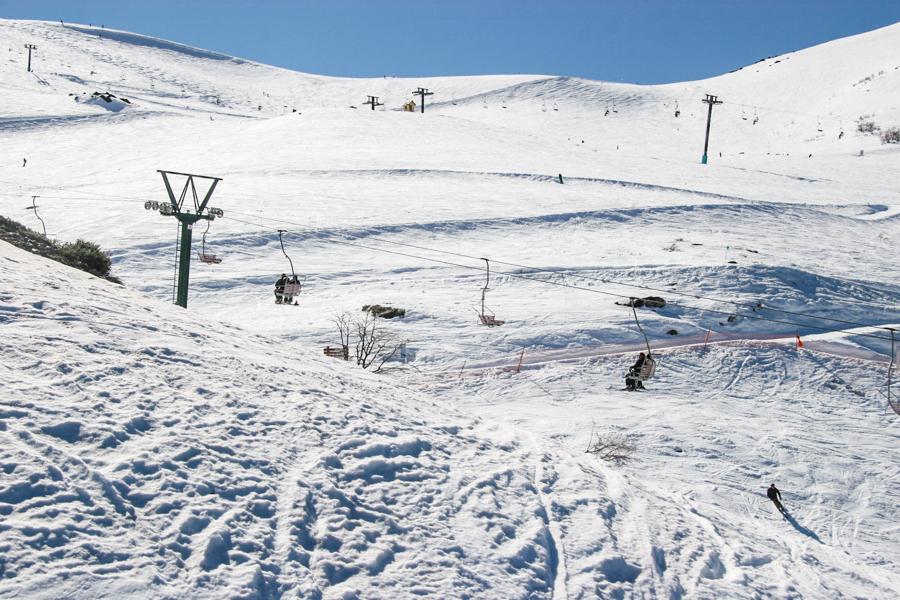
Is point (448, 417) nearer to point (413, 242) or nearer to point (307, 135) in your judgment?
point (413, 242)

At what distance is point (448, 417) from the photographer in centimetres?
1027

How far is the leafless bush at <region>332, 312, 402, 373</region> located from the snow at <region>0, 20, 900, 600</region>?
0.77 m

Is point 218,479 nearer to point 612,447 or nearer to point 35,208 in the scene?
point 612,447

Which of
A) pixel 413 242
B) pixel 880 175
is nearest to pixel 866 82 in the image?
pixel 880 175

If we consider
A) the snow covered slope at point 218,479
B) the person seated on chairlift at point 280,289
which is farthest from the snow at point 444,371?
the person seated on chairlift at point 280,289

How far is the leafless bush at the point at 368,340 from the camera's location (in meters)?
22.3

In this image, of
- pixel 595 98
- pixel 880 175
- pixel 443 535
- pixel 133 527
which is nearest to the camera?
pixel 133 527

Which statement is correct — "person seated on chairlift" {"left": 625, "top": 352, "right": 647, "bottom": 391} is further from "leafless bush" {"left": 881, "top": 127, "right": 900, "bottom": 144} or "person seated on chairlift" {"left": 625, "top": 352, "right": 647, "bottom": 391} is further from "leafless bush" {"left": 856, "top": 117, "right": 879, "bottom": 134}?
"leafless bush" {"left": 856, "top": 117, "right": 879, "bottom": 134}

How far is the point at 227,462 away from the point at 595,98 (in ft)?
318

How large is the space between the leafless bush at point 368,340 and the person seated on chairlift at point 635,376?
251 inches

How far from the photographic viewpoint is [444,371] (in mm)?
22750

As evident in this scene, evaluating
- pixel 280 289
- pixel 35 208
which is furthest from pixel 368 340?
pixel 35 208

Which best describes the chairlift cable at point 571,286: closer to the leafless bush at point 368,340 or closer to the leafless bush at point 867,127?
the leafless bush at point 368,340

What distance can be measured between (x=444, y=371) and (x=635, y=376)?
5.13 m
